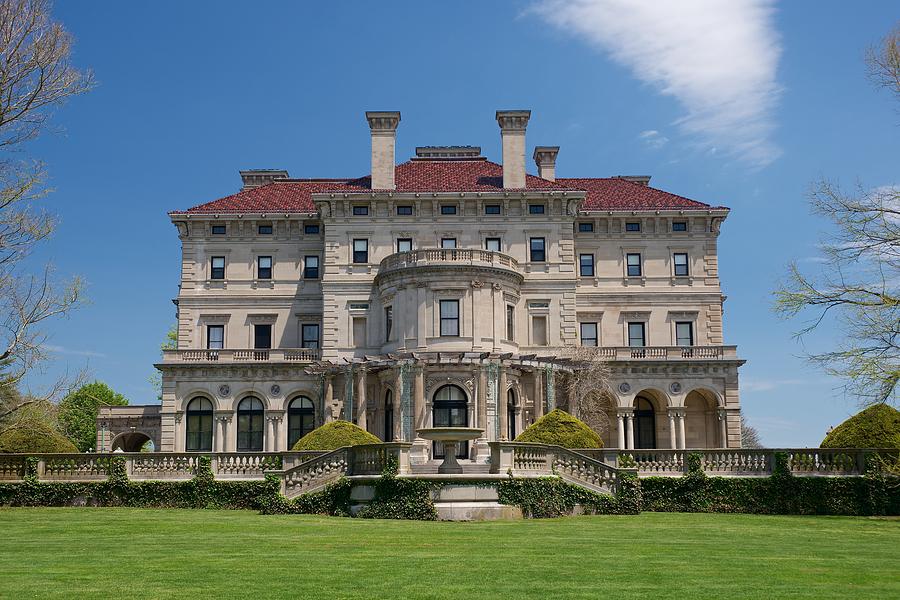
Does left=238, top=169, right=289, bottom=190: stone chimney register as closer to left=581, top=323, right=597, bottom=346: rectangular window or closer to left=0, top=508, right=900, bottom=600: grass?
left=581, top=323, right=597, bottom=346: rectangular window

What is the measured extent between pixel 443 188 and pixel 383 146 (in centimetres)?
427

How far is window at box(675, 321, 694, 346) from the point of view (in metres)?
54.5

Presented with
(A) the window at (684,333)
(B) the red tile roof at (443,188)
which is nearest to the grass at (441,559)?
(A) the window at (684,333)

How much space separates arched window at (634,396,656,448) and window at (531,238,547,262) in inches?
405

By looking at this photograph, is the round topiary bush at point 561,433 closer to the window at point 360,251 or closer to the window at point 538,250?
the window at point 538,250

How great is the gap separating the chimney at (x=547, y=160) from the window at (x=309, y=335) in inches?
682

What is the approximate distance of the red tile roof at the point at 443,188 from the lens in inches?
2149

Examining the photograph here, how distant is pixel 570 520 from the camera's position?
25.0 meters

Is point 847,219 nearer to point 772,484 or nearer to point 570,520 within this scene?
point 772,484

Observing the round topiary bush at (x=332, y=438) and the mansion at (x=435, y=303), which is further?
the mansion at (x=435, y=303)

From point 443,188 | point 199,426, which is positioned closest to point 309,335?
point 199,426

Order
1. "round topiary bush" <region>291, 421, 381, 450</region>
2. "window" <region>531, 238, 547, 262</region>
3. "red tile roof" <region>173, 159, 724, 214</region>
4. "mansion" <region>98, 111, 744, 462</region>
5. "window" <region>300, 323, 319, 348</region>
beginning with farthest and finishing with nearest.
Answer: "red tile roof" <region>173, 159, 724, 214</region> → "window" <region>300, 323, 319, 348</region> → "window" <region>531, 238, 547, 262</region> → "mansion" <region>98, 111, 744, 462</region> → "round topiary bush" <region>291, 421, 381, 450</region>

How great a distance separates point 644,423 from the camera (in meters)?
54.6

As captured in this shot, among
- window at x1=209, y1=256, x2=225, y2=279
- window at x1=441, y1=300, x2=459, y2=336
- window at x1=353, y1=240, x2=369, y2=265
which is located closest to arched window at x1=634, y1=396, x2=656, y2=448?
window at x1=441, y1=300, x2=459, y2=336
